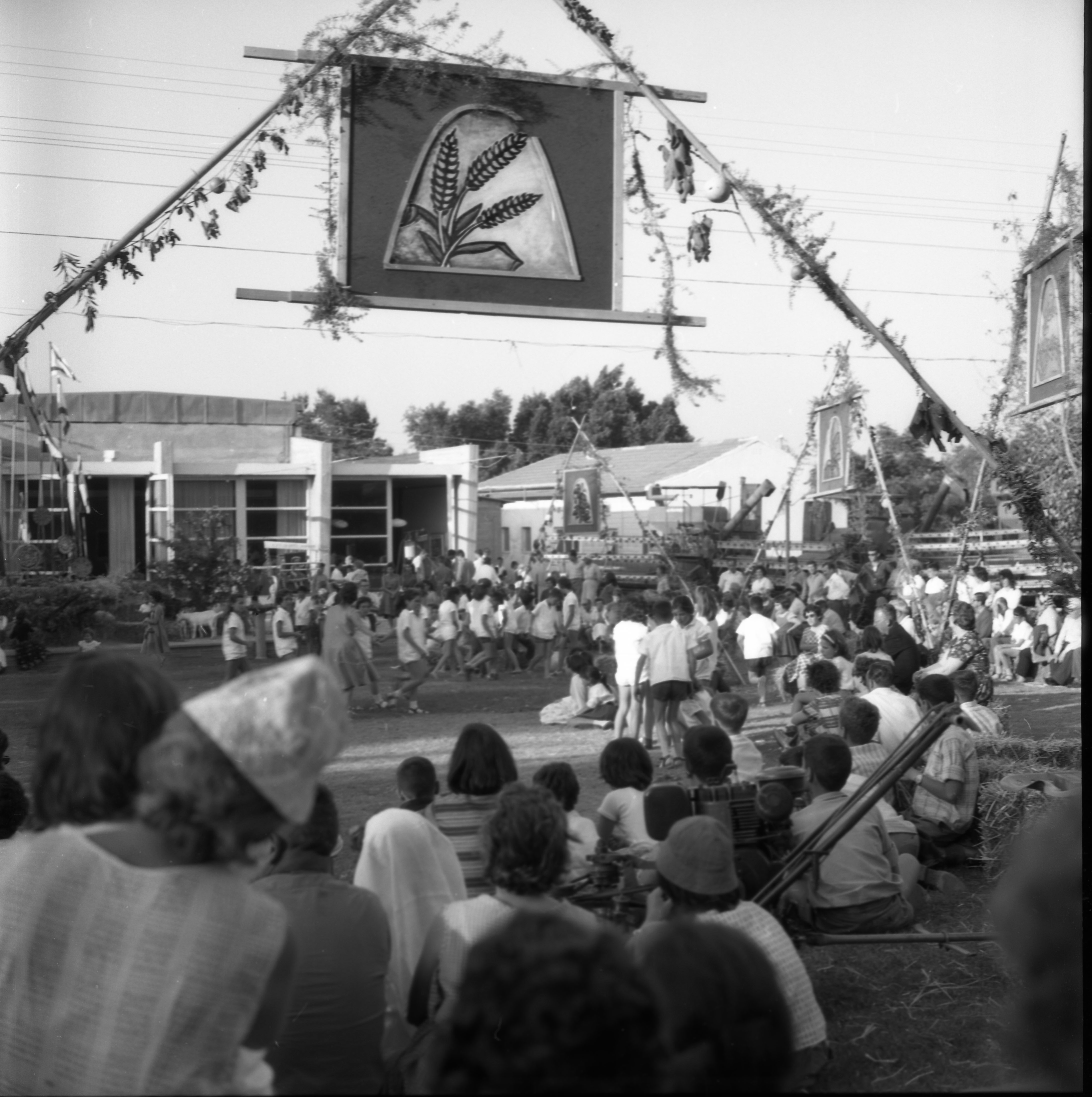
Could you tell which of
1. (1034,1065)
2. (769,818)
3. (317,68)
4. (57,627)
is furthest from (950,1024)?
(57,627)

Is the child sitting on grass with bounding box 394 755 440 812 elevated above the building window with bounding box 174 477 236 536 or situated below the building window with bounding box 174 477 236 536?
below

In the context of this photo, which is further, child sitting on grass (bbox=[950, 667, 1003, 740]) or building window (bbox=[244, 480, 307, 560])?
building window (bbox=[244, 480, 307, 560])

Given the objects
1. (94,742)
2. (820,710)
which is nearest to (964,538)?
(820,710)

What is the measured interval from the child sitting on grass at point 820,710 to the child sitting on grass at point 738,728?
1.57 ft

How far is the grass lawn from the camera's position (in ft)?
14.0

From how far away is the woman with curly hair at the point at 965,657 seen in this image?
28.7 ft

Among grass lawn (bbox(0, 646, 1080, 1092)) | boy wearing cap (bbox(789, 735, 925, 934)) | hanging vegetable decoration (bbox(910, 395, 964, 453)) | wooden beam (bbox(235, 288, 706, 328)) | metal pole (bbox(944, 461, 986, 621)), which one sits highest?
wooden beam (bbox(235, 288, 706, 328))

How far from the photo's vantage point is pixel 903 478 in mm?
40156

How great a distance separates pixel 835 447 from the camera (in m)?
11.7

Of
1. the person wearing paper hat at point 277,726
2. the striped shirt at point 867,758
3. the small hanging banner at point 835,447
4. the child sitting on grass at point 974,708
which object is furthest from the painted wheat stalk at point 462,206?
the small hanging banner at point 835,447

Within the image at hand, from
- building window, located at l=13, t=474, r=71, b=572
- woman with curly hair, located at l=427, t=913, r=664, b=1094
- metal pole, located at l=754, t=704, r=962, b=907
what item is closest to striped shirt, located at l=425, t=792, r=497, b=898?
metal pole, located at l=754, t=704, r=962, b=907

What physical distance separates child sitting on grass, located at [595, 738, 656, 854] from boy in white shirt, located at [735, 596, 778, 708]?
7319 millimetres

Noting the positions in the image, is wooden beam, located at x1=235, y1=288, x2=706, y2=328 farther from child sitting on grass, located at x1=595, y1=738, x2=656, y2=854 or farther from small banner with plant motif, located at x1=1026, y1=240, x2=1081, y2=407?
small banner with plant motif, located at x1=1026, y1=240, x2=1081, y2=407

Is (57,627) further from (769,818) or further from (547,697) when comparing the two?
(769,818)
